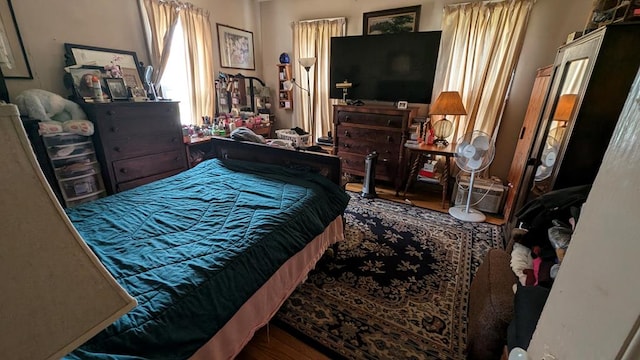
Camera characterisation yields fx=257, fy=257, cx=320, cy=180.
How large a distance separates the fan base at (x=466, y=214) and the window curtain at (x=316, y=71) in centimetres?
213

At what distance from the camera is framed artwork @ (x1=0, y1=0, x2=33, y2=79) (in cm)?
197

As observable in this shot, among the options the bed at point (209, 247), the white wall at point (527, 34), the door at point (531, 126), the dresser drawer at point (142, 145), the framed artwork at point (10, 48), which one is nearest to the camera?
the bed at point (209, 247)

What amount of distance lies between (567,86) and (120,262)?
2.72 meters

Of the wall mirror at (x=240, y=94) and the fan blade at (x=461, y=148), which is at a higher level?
the wall mirror at (x=240, y=94)

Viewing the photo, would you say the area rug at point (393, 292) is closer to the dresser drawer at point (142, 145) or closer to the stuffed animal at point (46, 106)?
the dresser drawer at point (142, 145)

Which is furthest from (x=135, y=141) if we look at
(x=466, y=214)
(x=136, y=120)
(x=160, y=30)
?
(x=466, y=214)

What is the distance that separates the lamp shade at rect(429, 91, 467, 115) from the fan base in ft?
3.55

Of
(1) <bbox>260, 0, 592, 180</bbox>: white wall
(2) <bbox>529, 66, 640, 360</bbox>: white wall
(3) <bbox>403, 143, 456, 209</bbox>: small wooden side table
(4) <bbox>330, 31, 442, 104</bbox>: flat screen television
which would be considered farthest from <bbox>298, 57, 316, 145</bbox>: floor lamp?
(2) <bbox>529, 66, 640, 360</bbox>: white wall

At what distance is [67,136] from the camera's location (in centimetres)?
211

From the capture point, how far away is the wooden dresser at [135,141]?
7.38 feet

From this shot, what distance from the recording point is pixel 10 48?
2.03 metres

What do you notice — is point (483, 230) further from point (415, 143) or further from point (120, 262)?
point (120, 262)

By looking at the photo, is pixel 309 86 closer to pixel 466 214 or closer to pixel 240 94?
pixel 240 94

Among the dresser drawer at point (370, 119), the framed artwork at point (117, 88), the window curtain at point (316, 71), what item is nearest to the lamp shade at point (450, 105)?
the dresser drawer at point (370, 119)
